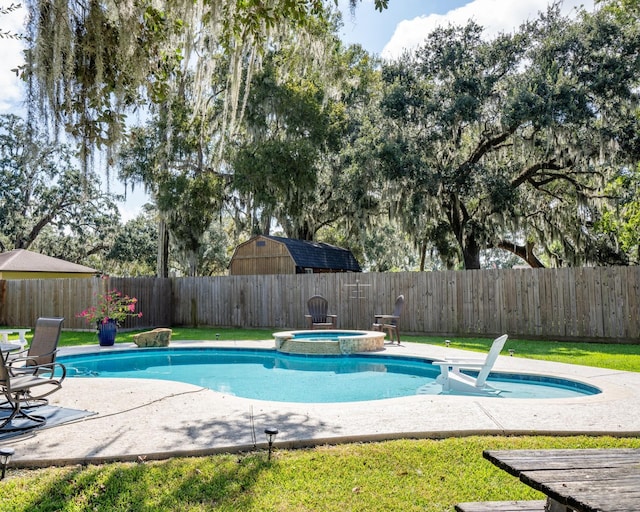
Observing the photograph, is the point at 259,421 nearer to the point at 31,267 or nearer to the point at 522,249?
the point at 522,249

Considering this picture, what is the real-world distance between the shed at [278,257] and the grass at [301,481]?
12.6m

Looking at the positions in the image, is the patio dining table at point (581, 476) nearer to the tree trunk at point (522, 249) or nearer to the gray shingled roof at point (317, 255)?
the gray shingled roof at point (317, 255)

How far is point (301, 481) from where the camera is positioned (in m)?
2.92

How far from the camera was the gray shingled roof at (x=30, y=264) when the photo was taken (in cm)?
1903

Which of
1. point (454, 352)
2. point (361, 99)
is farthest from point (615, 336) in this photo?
point (361, 99)

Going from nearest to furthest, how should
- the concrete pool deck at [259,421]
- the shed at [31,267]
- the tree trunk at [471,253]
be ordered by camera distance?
the concrete pool deck at [259,421] → the tree trunk at [471,253] → the shed at [31,267]

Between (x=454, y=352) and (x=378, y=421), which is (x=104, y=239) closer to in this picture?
(x=454, y=352)

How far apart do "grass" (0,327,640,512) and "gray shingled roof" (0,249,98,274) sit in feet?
61.4

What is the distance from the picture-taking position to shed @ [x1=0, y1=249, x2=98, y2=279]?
62.2ft

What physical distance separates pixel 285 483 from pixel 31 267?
66.2 feet

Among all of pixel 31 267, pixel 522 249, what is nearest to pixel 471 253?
pixel 522 249

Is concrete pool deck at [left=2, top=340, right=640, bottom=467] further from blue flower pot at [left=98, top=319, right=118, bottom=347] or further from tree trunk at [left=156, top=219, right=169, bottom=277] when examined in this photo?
tree trunk at [left=156, top=219, right=169, bottom=277]

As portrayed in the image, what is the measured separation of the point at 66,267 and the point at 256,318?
37.6 feet

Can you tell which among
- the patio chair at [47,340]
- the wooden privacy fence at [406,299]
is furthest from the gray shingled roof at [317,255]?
the patio chair at [47,340]
